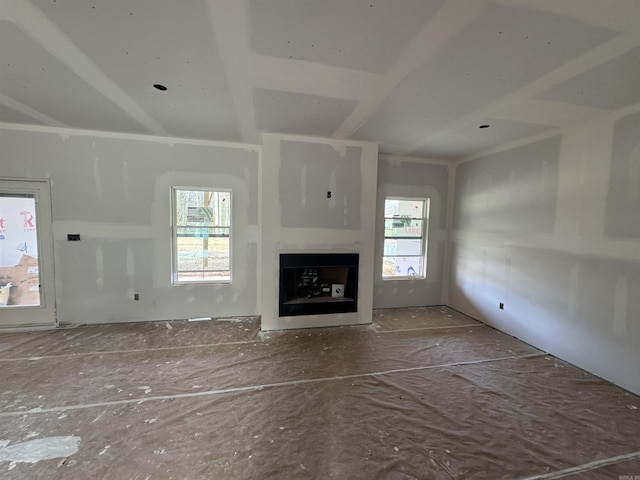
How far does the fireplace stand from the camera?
3734 millimetres

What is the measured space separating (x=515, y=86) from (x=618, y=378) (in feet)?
9.92

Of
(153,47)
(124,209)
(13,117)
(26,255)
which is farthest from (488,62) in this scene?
(26,255)

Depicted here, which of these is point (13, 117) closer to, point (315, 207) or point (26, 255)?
point (26, 255)

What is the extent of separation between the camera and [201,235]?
4.02m

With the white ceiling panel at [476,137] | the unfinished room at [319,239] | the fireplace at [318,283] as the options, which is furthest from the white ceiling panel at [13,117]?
the white ceiling panel at [476,137]

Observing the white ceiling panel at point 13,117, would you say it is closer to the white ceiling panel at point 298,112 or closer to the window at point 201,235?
the window at point 201,235

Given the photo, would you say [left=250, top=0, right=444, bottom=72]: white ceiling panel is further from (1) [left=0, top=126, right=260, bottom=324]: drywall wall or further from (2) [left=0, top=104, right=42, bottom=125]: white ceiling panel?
(2) [left=0, top=104, right=42, bottom=125]: white ceiling panel

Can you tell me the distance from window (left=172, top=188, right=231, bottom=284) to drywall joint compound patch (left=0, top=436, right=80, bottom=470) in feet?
7.63

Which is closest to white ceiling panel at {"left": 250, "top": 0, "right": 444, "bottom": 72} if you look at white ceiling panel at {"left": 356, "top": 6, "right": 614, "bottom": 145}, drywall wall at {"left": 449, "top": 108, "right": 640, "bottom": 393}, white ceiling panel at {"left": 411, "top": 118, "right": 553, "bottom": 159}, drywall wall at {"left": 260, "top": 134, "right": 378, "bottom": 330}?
white ceiling panel at {"left": 356, "top": 6, "right": 614, "bottom": 145}

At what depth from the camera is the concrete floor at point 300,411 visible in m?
1.67

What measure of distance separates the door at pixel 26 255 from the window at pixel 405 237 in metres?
5.09

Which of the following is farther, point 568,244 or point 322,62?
point 568,244

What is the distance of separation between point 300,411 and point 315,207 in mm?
2486

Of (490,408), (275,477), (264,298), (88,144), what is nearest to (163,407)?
(275,477)
